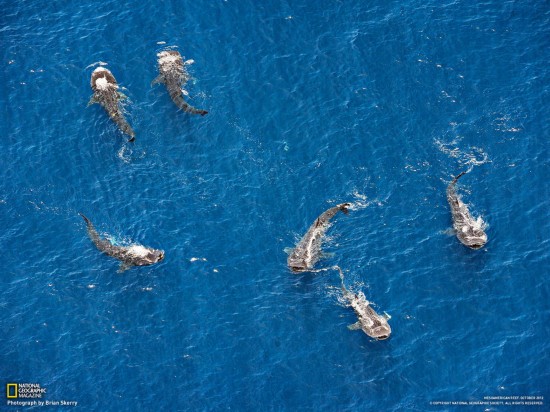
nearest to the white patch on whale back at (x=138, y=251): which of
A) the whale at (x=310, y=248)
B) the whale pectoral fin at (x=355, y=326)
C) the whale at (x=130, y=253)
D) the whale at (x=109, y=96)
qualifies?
the whale at (x=130, y=253)

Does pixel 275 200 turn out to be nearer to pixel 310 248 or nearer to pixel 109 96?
pixel 310 248

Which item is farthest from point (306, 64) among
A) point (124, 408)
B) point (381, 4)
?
point (124, 408)

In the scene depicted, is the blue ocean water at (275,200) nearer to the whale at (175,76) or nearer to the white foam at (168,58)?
the whale at (175,76)

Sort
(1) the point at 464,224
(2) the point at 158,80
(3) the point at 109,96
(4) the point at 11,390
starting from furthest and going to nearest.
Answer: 1. (2) the point at 158,80
2. (3) the point at 109,96
3. (1) the point at 464,224
4. (4) the point at 11,390

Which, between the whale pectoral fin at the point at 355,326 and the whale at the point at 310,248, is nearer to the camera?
the whale pectoral fin at the point at 355,326

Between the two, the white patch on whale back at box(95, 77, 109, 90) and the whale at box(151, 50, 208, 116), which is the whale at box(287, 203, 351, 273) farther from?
the white patch on whale back at box(95, 77, 109, 90)

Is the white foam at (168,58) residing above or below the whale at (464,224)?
above

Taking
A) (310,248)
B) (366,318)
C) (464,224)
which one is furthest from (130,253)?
(464,224)
